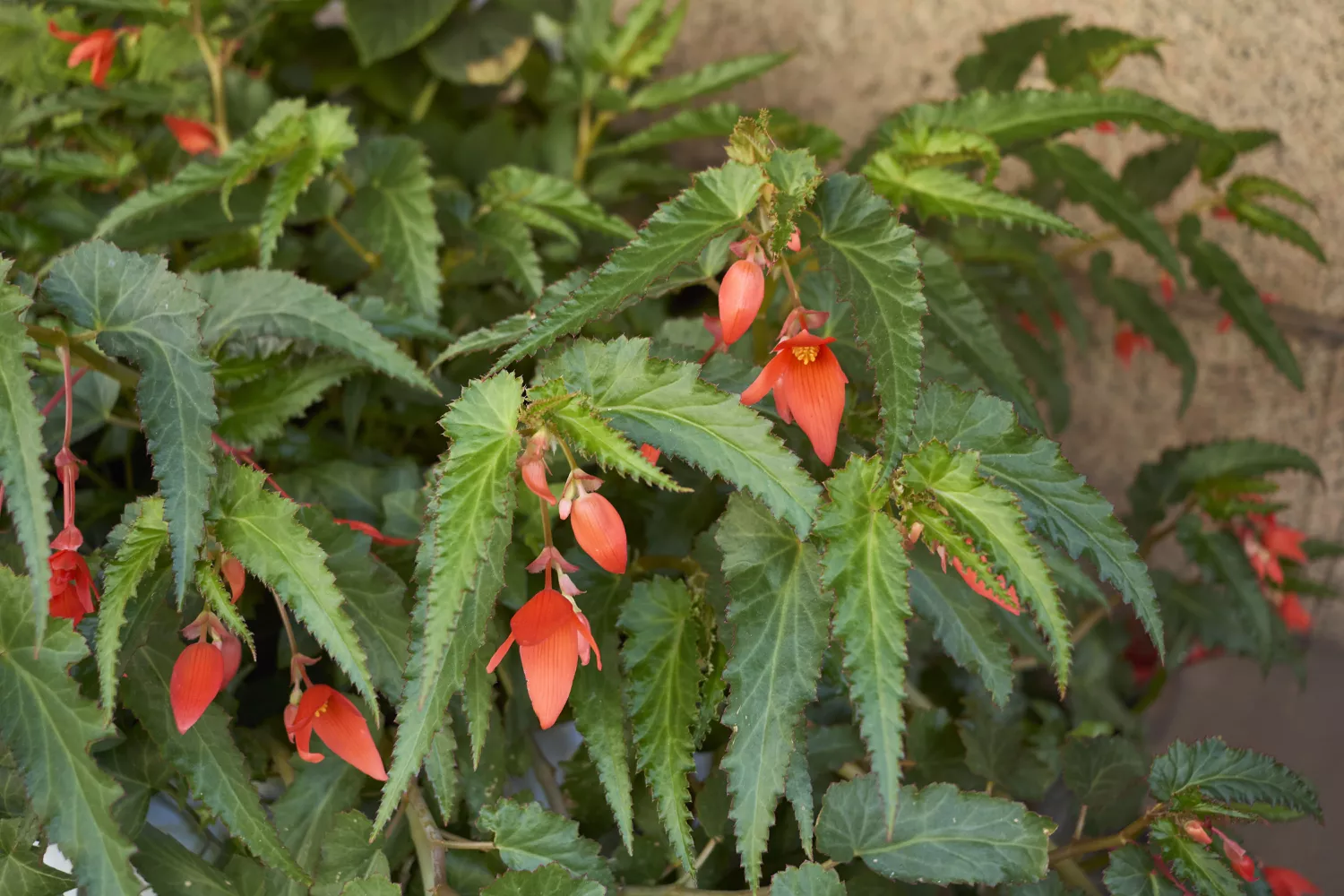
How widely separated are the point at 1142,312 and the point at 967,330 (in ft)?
1.50

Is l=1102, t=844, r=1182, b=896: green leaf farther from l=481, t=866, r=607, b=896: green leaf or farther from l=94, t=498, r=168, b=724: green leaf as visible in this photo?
l=94, t=498, r=168, b=724: green leaf

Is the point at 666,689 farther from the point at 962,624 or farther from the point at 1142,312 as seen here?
the point at 1142,312

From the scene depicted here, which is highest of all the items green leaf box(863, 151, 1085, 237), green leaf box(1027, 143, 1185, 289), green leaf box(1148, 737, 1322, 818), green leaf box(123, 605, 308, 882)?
green leaf box(863, 151, 1085, 237)

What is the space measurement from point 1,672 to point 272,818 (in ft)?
0.61

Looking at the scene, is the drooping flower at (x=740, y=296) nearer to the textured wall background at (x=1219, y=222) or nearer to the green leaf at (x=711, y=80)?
the green leaf at (x=711, y=80)

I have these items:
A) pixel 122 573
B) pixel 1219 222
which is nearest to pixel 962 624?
pixel 122 573

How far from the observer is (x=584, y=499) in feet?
1.47

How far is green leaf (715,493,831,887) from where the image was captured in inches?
17.9

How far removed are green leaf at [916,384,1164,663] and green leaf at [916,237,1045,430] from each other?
0.10 m

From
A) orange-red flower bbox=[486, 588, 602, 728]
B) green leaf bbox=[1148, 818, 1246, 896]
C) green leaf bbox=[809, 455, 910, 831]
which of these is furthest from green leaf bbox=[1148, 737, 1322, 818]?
orange-red flower bbox=[486, 588, 602, 728]

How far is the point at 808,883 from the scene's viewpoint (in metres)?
0.51

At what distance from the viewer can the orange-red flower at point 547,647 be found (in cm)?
46

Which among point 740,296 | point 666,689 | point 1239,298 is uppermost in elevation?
point 740,296

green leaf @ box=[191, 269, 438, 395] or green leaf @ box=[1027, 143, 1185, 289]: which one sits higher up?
green leaf @ box=[1027, 143, 1185, 289]
